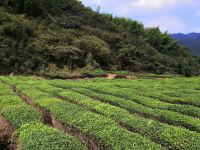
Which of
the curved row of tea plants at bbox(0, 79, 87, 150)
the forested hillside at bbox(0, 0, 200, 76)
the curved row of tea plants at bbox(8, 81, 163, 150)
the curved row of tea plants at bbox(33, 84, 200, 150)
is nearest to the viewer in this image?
the curved row of tea plants at bbox(0, 79, 87, 150)

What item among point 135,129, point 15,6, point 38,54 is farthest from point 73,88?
point 15,6

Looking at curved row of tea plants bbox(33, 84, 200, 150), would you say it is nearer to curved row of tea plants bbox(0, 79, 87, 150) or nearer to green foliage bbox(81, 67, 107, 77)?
curved row of tea plants bbox(0, 79, 87, 150)

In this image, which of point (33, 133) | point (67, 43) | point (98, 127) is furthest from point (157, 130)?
point (67, 43)

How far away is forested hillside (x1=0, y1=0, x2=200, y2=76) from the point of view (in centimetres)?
4631

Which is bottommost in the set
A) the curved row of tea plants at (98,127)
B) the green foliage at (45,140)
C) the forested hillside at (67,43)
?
the green foliage at (45,140)

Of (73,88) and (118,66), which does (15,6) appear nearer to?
(118,66)

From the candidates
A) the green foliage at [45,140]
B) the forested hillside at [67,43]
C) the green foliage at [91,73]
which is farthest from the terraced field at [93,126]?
the forested hillside at [67,43]

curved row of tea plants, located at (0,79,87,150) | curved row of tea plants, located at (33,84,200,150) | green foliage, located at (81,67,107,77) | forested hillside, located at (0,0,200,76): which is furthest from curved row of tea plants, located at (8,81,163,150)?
forested hillside, located at (0,0,200,76)

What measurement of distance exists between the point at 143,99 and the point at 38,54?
2727 centimetres

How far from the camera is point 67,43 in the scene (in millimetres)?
52406

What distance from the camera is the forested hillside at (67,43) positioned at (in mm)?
46312

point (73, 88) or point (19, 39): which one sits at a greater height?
point (19, 39)

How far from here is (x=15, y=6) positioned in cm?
5875

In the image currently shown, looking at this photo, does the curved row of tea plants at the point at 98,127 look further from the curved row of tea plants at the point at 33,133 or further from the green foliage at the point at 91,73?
the green foliage at the point at 91,73
